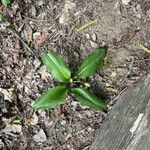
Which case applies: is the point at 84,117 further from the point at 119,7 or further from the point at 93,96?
the point at 119,7

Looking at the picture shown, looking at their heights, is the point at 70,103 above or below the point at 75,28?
below

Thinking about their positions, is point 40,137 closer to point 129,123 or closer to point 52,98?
point 52,98

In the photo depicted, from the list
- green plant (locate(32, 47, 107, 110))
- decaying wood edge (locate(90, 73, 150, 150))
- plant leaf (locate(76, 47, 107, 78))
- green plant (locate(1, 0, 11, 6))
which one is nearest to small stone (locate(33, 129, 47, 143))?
green plant (locate(32, 47, 107, 110))

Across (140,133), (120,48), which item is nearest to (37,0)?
(120,48)

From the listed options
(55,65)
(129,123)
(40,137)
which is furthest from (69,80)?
(129,123)

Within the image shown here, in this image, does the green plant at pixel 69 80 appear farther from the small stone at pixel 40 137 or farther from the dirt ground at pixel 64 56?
the small stone at pixel 40 137

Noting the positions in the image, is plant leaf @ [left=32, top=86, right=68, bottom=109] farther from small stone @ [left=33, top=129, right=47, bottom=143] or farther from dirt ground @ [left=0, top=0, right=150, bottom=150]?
small stone @ [left=33, top=129, right=47, bottom=143]

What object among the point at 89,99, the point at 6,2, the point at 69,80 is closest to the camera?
the point at 89,99
